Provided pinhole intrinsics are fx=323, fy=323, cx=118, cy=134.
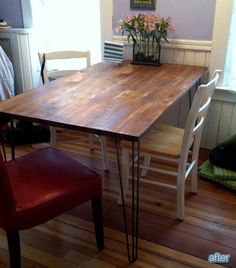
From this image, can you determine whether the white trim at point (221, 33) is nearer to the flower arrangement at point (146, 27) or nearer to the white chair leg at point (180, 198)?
the flower arrangement at point (146, 27)

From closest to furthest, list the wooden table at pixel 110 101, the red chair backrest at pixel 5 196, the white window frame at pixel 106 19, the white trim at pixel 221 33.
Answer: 1. the red chair backrest at pixel 5 196
2. the wooden table at pixel 110 101
3. the white trim at pixel 221 33
4. the white window frame at pixel 106 19

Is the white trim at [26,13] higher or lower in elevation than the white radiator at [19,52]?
higher

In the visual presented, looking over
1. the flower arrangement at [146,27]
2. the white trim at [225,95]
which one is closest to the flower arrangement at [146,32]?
the flower arrangement at [146,27]

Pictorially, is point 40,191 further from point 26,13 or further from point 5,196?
point 26,13

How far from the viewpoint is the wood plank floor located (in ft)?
5.42

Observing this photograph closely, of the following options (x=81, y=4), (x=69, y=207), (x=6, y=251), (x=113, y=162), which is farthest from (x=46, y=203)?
(x=81, y=4)

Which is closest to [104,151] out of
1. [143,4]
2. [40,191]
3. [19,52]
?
[40,191]

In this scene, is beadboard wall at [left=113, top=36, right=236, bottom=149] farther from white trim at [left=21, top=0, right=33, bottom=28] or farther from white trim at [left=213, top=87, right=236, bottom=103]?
white trim at [left=21, top=0, right=33, bottom=28]

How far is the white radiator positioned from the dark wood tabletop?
41.8 inches

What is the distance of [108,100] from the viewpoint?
174 cm

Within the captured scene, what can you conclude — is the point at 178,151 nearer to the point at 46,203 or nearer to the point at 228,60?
the point at 46,203

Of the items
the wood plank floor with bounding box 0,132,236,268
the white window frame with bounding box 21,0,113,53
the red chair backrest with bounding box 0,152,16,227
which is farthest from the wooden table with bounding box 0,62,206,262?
the white window frame with bounding box 21,0,113,53

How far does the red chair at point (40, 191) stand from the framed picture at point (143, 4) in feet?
4.73

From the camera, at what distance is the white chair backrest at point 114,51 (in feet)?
8.16
